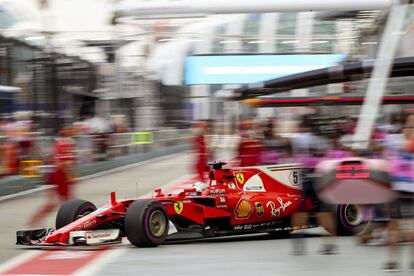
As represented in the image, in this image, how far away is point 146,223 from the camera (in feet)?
33.2

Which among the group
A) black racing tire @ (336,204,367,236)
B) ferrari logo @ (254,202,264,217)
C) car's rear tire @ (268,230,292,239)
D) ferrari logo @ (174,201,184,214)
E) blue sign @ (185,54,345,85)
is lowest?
car's rear tire @ (268,230,292,239)

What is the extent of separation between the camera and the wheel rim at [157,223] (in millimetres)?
10273

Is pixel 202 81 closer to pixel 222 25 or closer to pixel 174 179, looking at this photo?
pixel 222 25

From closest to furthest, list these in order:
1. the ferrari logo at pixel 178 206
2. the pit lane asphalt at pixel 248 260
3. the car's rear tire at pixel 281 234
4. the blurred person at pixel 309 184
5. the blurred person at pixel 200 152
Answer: the pit lane asphalt at pixel 248 260 < the blurred person at pixel 309 184 < the ferrari logo at pixel 178 206 < the car's rear tire at pixel 281 234 < the blurred person at pixel 200 152

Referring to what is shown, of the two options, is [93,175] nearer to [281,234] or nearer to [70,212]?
[281,234]

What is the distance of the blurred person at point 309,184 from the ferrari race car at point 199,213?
248 millimetres

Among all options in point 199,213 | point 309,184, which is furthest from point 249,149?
point 309,184

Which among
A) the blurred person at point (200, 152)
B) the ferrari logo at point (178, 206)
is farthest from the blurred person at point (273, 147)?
the blurred person at point (200, 152)

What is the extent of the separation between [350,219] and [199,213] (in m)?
2.09

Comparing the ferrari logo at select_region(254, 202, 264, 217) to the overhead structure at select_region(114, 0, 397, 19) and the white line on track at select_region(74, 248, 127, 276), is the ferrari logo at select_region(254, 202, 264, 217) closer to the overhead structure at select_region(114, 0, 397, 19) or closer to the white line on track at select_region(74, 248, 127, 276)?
the white line on track at select_region(74, 248, 127, 276)

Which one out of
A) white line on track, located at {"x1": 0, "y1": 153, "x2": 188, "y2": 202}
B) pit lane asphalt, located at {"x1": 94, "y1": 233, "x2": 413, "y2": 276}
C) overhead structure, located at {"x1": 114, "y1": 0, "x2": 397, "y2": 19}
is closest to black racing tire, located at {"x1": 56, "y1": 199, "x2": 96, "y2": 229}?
pit lane asphalt, located at {"x1": 94, "y1": 233, "x2": 413, "y2": 276}

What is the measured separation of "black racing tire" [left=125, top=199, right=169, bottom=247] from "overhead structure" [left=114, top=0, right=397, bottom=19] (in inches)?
121

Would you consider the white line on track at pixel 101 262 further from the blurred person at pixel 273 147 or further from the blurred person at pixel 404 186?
the blurred person at pixel 273 147

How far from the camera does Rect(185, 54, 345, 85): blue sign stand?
40.9 meters
